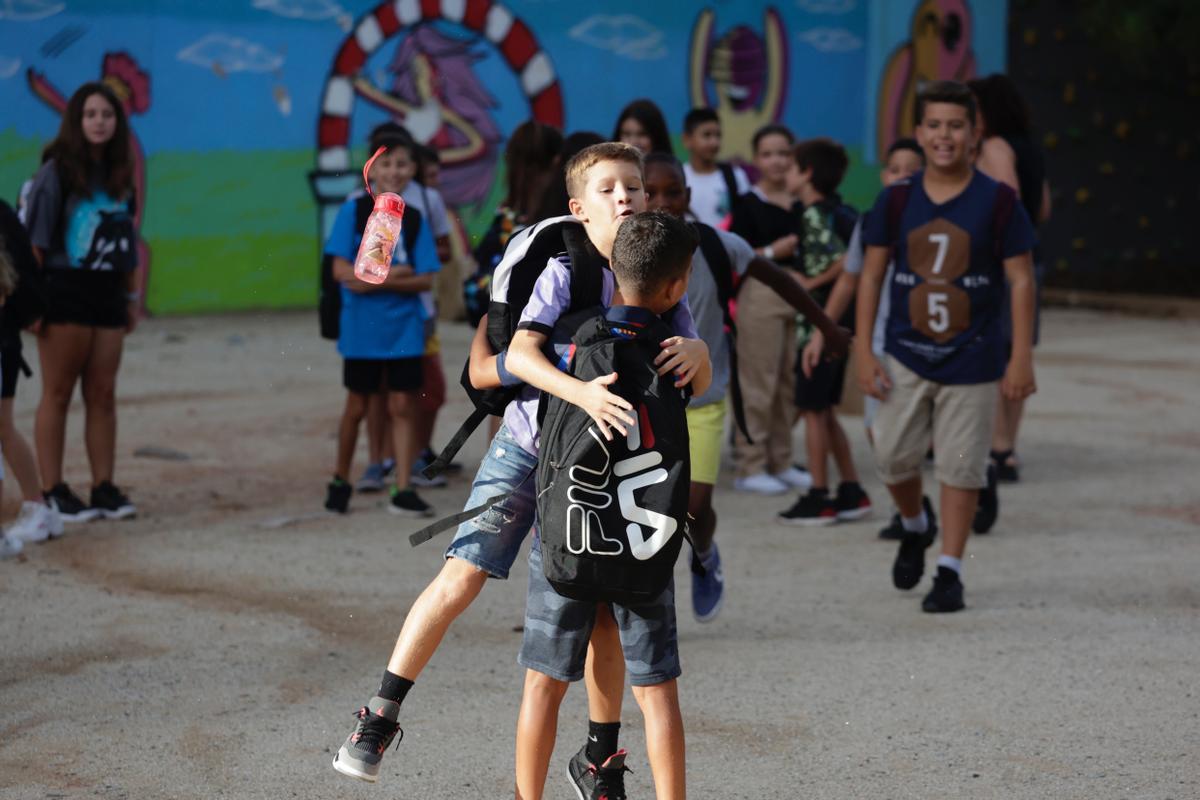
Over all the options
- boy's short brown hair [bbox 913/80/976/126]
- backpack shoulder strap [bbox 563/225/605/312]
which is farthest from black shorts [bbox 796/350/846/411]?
backpack shoulder strap [bbox 563/225/605/312]

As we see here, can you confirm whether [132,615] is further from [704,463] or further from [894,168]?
[894,168]

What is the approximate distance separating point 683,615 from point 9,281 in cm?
283

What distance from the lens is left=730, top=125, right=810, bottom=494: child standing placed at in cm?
809

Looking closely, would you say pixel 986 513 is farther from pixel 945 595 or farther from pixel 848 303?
pixel 945 595

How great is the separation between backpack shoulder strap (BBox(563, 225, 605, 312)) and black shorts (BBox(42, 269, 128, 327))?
3960 millimetres

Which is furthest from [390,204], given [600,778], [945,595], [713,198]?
[713,198]

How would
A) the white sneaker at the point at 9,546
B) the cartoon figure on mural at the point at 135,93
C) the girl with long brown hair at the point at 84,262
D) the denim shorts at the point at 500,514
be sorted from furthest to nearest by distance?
the cartoon figure on mural at the point at 135,93
the girl with long brown hair at the point at 84,262
the white sneaker at the point at 9,546
the denim shorts at the point at 500,514

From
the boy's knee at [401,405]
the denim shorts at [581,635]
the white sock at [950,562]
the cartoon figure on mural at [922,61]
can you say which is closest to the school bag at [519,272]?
the denim shorts at [581,635]

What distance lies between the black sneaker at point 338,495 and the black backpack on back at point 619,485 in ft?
13.6

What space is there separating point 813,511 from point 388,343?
2.11 m

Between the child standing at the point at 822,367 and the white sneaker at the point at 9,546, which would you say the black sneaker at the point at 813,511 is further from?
the white sneaker at the point at 9,546

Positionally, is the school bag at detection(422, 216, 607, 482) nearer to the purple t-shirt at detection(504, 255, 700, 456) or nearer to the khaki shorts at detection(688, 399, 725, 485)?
the purple t-shirt at detection(504, 255, 700, 456)

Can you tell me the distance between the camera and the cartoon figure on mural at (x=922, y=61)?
19.6 m

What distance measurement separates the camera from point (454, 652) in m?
5.26
